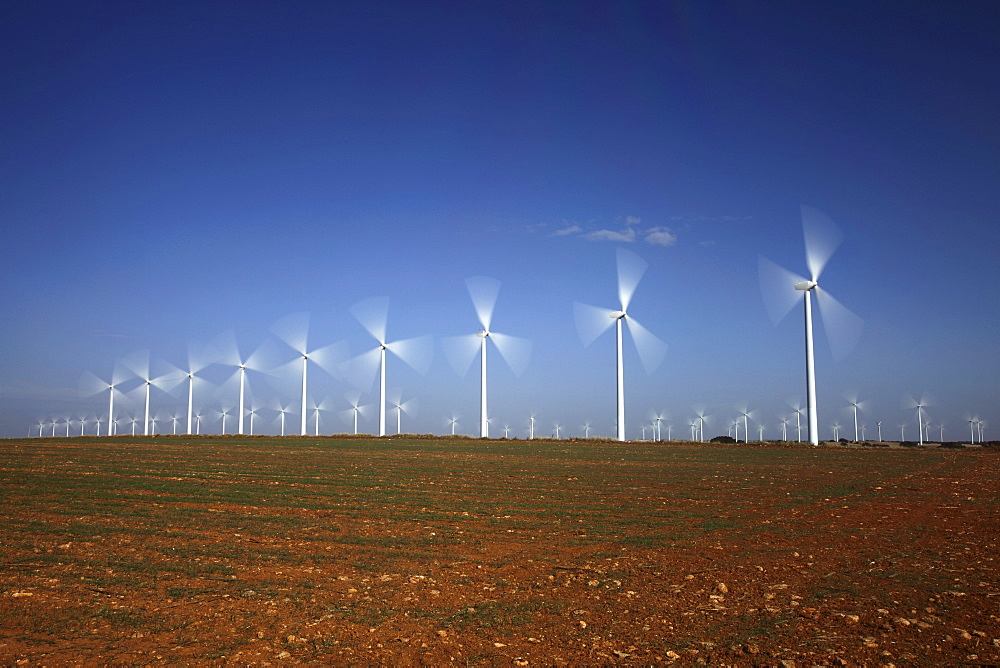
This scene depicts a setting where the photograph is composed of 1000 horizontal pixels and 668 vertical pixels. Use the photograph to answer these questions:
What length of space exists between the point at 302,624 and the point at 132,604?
9.88 ft

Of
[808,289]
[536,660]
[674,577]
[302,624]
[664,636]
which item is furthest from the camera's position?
[808,289]

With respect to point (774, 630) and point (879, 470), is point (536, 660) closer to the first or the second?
point (774, 630)

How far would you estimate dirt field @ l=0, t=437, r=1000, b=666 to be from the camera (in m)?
8.96

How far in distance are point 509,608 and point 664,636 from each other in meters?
2.59

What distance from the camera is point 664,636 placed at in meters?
9.33

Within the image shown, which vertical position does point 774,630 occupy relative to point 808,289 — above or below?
below

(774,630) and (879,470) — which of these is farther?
(879,470)

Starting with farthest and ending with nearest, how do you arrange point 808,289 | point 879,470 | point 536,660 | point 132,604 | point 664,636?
point 808,289, point 879,470, point 132,604, point 664,636, point 536,660

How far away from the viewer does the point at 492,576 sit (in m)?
12.9

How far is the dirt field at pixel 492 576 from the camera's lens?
8.96 meters

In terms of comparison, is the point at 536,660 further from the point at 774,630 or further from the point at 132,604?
the point at 132,604

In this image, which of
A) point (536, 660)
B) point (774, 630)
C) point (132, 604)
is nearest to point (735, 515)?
point (774, 630)

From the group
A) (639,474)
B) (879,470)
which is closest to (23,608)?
(639,474)

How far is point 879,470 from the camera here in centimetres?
3791
